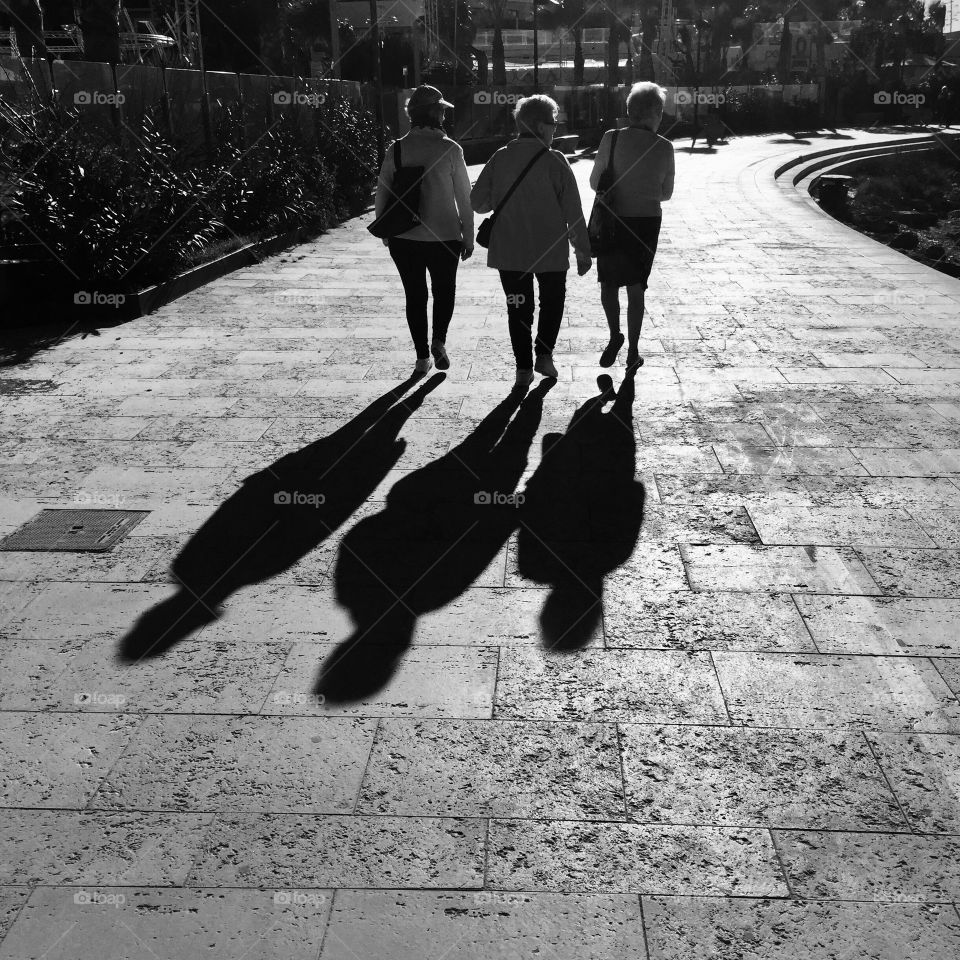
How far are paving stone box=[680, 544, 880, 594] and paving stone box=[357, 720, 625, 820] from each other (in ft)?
4.11

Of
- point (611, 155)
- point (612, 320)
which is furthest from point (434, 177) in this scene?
point (612, 320)

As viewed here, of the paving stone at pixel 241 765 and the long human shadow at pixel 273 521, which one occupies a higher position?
→ the paving stone at pixel 241 765

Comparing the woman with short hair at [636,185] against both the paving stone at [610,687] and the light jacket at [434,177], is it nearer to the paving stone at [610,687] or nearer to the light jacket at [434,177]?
the light jacket at [434,177]

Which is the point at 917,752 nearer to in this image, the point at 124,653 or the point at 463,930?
the point at 463,930

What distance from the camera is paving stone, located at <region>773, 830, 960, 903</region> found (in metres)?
2.77

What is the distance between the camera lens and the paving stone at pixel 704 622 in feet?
13.3

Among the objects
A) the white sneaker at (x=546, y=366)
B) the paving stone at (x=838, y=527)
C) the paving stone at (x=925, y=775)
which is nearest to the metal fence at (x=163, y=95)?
the white sneaker at (x=546, y=366)

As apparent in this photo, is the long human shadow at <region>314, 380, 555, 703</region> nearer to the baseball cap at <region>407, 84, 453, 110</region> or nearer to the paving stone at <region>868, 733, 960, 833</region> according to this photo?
the paving stone at <region>868, 733, 960, 833</region>

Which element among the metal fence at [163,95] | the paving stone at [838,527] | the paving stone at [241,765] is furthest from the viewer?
the metal fence at [163,95]

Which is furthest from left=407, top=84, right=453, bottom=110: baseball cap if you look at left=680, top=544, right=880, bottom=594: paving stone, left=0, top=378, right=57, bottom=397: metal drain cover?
left=680, top=544, right=880, bottom=594: paving stone

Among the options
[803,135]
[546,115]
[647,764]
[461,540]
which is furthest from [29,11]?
[803,135]

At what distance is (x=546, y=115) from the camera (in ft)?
22.1

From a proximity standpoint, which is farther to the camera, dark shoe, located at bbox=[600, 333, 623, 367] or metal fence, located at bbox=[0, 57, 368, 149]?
metal fence, located at bbox=[0, 57, 368, 149]

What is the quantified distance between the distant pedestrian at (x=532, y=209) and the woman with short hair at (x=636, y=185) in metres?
0.27
